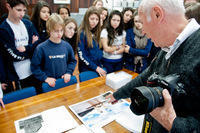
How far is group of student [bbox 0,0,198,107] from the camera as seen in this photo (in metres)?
1.72

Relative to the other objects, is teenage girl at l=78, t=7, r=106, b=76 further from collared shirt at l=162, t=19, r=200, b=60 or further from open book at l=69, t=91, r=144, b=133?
collared shirt at l=162, t=19, r=200, b=60

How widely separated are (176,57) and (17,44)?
181 centimetres

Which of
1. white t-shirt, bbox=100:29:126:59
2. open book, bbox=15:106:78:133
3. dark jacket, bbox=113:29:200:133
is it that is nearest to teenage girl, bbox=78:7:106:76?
white t-shirt, bbox=100:29:126:59

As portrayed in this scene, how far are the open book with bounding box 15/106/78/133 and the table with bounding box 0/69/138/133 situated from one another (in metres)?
0.05

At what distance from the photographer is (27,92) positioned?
147 cm

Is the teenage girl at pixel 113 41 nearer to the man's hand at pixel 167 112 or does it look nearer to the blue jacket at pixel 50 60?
the blue jacket at pixel 50 60

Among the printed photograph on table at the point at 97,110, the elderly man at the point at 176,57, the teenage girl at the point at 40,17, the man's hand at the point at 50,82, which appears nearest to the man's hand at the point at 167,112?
the elderly man at the point at 176,57

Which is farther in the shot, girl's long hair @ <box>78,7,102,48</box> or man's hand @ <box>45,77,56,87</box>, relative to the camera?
girl's long hair @ <box>78,7,102,48</box>

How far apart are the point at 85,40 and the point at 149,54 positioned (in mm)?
1162

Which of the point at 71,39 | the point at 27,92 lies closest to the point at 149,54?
the point at 71,39

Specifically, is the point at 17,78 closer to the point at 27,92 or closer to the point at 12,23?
the point at 27,92

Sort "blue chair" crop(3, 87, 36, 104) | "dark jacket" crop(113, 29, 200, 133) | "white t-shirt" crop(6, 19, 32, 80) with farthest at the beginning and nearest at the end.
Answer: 1. "white t-shirt" crop(6, 19, 32, 80)
2. "blue chair" crop(3, 87, 36, 104)
3. "dark jacket" crop(113, 29, 200, 133)

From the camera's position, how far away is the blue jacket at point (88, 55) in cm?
211

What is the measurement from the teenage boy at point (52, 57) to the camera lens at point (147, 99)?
1204 mm
